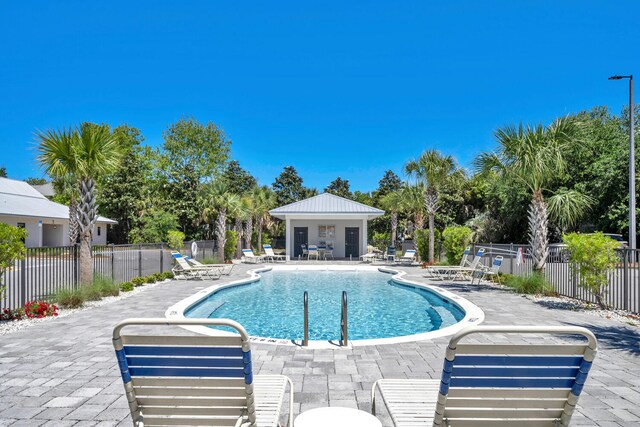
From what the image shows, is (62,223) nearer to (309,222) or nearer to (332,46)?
(309,222)

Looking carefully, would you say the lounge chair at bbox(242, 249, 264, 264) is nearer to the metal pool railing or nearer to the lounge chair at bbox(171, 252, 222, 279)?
the lounge chair at bbox(171, 252, 222, 279)

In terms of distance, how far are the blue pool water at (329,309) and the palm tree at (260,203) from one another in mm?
15437

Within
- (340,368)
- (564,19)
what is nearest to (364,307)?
(340,368)

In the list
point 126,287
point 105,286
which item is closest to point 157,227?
point 126,287

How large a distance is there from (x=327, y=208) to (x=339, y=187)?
32221 mm

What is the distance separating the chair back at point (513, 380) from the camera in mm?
2080

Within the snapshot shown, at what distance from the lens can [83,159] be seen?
33.2 feet

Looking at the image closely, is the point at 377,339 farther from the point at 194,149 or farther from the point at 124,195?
the point at 194,149

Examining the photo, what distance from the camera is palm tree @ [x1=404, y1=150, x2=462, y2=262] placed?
2019 cm

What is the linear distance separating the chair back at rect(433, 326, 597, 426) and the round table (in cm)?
46

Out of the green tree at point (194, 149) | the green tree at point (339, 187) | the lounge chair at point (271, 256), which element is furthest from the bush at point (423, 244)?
the green tree at point (339, 187)

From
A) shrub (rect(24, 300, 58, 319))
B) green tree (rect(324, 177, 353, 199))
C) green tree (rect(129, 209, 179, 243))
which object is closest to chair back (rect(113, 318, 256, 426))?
shrub (rect(24, 300, 58, 319))

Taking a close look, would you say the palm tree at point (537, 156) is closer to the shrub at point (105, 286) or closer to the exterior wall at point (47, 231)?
the shrub at point (105, 286)

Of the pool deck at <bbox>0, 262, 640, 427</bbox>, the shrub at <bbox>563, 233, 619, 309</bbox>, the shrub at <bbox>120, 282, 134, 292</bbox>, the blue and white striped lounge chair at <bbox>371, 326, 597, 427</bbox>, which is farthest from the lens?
the shrub at <bbox>120, 282, 134, 292</bbox>
